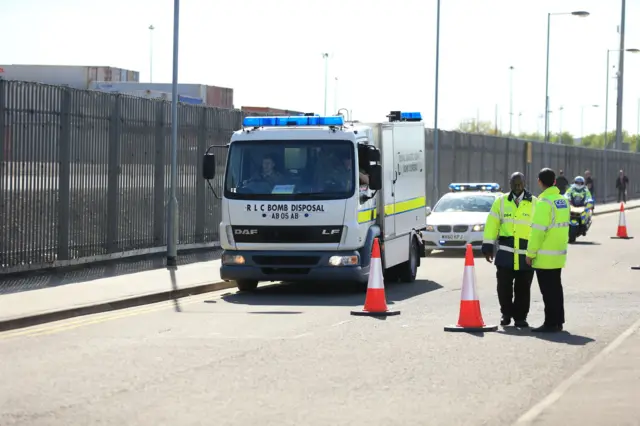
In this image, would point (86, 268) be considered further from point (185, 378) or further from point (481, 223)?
point (185, 378)

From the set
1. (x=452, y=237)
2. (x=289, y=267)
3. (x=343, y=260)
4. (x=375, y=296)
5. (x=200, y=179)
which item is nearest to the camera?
(x=375, y=296)

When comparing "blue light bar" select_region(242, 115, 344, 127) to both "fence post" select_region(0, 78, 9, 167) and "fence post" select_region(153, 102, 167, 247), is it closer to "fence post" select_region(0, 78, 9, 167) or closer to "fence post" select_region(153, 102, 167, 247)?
"fence post" select_region(0, 78, 9, 167)

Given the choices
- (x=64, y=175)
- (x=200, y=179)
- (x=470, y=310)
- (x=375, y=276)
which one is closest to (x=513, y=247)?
(x=470, y=310)

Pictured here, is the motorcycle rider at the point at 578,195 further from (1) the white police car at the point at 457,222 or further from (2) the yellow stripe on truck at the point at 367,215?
(2) the yellow stripe on truck at the point at 367,215

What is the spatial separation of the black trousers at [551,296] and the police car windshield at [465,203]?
1518 cm

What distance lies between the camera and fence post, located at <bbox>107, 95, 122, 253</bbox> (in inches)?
918

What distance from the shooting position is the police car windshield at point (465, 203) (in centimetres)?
3011

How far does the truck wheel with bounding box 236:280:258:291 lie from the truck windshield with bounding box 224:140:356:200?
1.42m

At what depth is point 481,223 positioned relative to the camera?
1129 inches

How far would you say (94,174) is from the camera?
22.7 m

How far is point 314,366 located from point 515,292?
4.09 m

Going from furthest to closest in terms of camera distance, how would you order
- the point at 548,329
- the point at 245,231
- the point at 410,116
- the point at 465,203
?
the point at 465,203
the point at 410,116
the point at 245,231
the point at 548,329

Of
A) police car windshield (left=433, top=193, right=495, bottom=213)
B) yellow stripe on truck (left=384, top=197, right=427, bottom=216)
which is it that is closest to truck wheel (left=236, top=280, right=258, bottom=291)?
yellow stripe on truck (left=384, top=197, right=427, bottom=216)

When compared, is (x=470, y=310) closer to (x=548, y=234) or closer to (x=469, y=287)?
(x=469, y=287)
